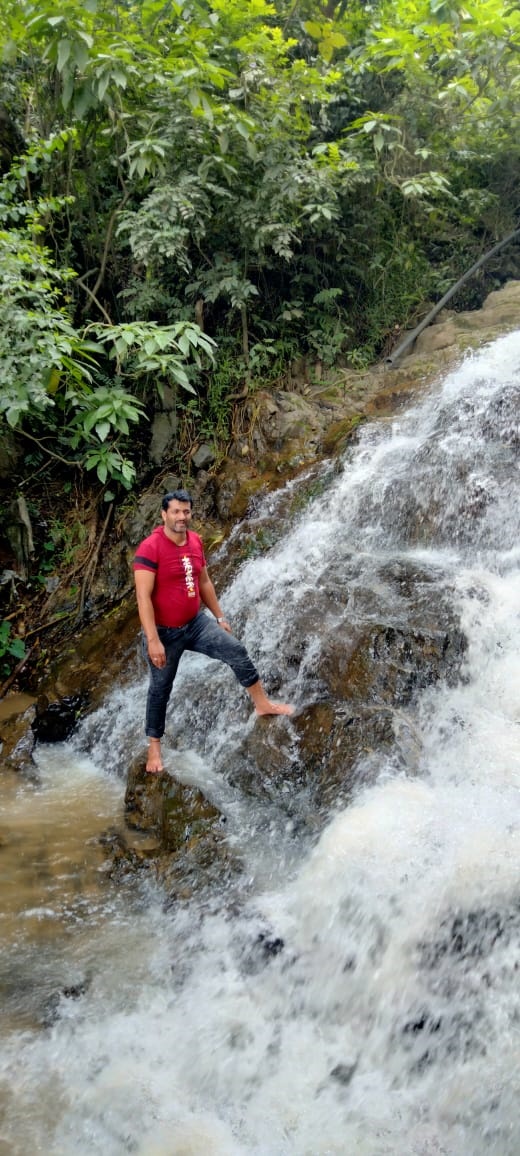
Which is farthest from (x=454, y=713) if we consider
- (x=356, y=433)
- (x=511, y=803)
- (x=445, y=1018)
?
(x=356, y=433)

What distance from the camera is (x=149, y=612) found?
381cm

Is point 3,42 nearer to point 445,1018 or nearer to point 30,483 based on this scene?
point 30,483

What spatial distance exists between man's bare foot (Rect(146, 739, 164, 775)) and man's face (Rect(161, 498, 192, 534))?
1332 millimetres

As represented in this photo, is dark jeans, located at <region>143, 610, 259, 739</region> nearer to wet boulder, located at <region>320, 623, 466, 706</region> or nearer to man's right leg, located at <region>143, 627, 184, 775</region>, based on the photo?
man's right leg, located at <region>143, 627, 184, 775</region>

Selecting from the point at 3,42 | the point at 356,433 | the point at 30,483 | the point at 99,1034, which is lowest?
the point at 99,1034

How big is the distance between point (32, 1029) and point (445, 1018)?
1574 millimetres

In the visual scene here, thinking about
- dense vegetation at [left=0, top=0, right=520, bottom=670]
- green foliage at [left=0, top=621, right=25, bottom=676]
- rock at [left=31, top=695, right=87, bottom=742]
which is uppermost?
dense vegetation at [left=0, top=0, right=520, bottom=670]

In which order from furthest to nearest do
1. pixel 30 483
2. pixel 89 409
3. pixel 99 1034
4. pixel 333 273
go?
pixel 333 273
pixel 30 483
pixel 89 409
pixel 99 1034

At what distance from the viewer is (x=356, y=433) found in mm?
6715

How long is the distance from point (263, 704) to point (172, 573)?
1010 millimetres

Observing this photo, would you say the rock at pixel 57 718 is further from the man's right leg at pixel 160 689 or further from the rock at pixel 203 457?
the rock at pixel 203 457

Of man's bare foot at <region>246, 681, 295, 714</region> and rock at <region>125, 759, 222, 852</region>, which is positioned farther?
man's bare foot at <region>246, 681, 295, 714</region>

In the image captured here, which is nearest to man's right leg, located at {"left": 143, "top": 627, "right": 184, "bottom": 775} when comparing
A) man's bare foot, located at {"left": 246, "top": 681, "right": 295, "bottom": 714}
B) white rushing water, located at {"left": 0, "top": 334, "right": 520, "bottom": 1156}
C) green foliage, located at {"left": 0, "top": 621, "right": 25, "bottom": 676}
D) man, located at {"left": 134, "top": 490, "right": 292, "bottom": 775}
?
man, located at {"left": 134, "top": 490, "right": 292, "bottom": 775}

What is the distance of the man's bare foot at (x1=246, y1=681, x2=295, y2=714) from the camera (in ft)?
13.8
